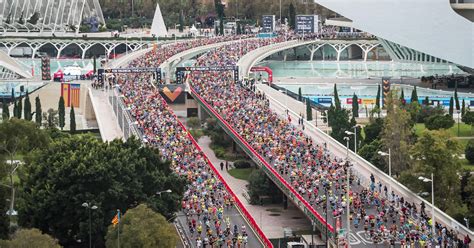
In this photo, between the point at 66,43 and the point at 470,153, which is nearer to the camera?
the point at 470,153

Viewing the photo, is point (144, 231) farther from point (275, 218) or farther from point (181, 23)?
point (181, 23)

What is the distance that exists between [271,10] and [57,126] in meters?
56.9

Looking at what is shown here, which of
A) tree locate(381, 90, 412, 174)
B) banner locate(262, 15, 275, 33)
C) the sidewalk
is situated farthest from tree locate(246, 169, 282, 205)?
banner locate(262, 15, 275, 33)

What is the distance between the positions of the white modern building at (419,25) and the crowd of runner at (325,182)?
370 inches

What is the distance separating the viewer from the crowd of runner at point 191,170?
30938 millimetres

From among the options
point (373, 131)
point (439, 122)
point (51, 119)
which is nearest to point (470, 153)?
point (373, 131)

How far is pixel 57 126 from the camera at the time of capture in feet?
171

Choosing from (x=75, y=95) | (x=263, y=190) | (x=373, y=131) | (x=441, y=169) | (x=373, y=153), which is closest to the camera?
(x=441, y=169)

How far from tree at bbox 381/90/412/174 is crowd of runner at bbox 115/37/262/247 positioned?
19.1ft

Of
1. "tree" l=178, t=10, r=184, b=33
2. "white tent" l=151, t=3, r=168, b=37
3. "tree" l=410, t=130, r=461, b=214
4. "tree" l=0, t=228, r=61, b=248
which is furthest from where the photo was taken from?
"tree" l=178, t=10, r=184, b=33

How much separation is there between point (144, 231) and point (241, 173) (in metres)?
17.5

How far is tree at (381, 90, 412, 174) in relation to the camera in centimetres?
3759

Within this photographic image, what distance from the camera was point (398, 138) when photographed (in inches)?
1503

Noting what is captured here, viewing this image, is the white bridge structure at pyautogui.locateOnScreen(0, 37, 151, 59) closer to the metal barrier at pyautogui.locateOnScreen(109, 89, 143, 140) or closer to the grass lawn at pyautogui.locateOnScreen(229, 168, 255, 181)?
the metal barrier at pyautogui.locateOnScreen(109, 89, 143, 140)
